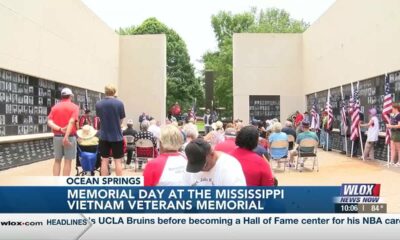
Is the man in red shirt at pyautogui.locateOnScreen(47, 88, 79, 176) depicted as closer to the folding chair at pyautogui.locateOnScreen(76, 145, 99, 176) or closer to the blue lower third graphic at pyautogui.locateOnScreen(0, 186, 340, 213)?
the folding chair at pyautogui.locateOnScreen(76, 145, 99, 176)

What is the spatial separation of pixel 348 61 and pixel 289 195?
15888 mm

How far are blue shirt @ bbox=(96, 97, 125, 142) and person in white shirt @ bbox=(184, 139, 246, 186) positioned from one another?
11.8 feet

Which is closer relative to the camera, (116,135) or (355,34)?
(116,135)

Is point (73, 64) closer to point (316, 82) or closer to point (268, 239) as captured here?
point (316, 82)

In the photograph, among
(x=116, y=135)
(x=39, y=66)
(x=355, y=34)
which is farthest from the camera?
(x=355, y=34)

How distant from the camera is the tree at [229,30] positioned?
152 feet

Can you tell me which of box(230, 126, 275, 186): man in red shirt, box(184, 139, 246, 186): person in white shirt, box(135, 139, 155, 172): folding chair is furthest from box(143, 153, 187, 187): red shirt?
box(135, 139, 155, 172): folding chair

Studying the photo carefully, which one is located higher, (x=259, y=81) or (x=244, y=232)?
(x=259, y=81)

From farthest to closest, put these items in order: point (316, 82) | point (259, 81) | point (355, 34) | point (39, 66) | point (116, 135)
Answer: point (259, 81), point (316, 82), point (355, 34), point (39, 66), point (116, 135)

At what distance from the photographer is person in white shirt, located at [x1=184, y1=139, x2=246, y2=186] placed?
274 cm

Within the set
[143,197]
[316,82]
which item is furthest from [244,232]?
[316,82]

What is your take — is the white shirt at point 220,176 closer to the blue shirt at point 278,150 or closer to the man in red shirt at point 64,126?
the man in red shirt at point 64,126

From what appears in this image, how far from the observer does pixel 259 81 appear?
25.3m

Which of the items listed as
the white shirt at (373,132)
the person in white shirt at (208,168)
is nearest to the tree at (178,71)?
the white shirt at (373,132)
